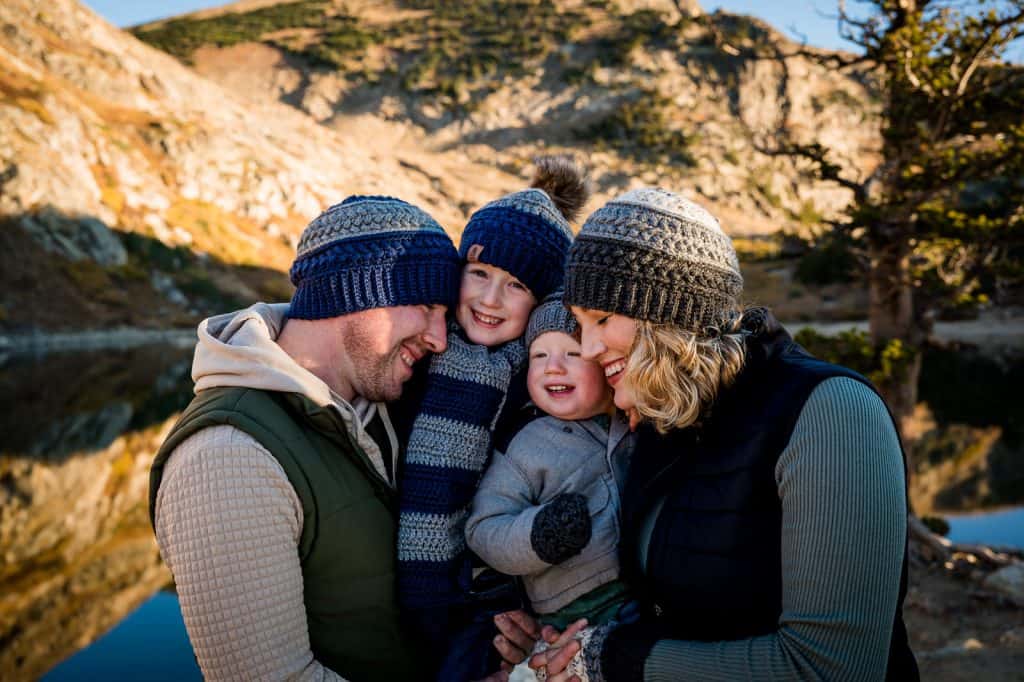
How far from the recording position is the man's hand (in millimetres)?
2645

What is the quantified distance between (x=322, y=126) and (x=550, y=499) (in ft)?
257

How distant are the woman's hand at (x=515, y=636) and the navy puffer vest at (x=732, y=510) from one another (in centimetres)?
55

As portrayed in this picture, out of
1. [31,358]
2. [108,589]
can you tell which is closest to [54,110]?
[31,358]

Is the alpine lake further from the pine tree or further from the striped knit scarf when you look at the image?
the striped knit scarf

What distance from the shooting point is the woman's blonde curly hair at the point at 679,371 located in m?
2.24

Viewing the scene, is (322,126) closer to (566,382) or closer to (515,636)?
(566,382)

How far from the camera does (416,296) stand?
3.08 metres

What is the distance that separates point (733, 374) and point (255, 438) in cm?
149

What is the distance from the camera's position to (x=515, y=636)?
267cm

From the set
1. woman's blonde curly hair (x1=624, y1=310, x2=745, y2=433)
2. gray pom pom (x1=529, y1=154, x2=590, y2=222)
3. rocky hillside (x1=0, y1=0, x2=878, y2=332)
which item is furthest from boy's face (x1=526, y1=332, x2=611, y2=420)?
rocky hillside (x1=0, y1=0, x2=878, y2=332)

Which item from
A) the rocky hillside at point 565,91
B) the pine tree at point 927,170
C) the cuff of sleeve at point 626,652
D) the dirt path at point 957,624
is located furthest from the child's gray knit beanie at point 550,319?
the rocky hillside at point 565,91

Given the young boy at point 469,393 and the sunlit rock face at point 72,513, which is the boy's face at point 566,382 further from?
the sunlit rock face at point 72,513

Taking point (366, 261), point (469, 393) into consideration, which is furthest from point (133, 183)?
point (469, 393)

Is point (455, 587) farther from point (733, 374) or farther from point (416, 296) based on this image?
point (733, 374)
